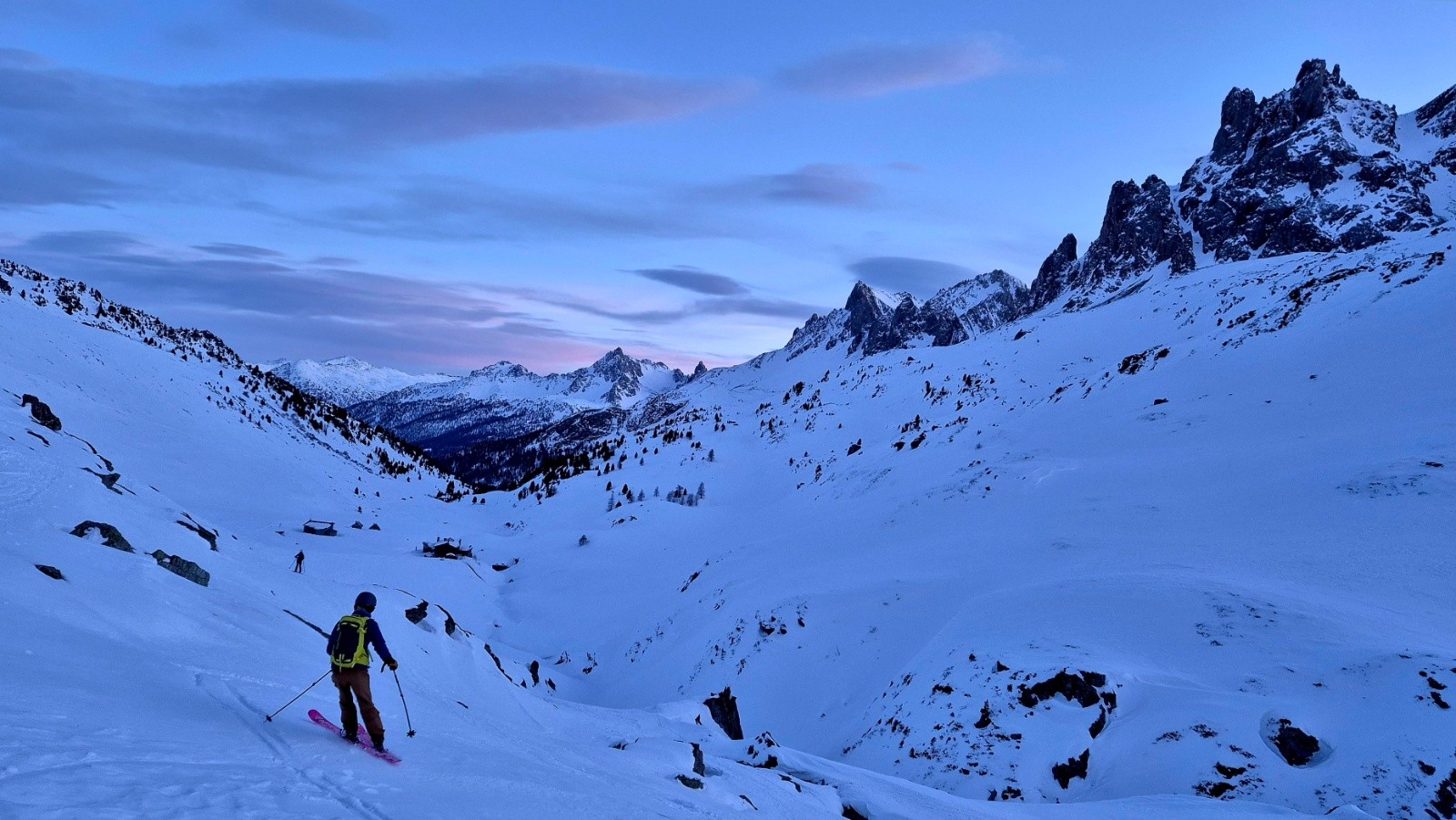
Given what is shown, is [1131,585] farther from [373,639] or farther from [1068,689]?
[373,639]

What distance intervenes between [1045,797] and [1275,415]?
2077cm

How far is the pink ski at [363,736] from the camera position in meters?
8.35

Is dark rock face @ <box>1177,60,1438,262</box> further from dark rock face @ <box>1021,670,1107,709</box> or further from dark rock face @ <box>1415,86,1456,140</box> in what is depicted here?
dark rock face @ <box>1021,670,1107,709</box>

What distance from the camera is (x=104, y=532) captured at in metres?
14.1

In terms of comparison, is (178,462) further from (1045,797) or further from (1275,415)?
(1275,415)

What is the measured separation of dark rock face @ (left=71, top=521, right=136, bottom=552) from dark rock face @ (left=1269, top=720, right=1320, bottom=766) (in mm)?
21884

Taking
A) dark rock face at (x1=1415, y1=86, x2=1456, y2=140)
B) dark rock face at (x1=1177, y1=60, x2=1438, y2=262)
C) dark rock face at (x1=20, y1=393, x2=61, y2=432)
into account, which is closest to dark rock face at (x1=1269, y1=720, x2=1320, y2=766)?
dark rock face at (x1=20, y1=393, x2=61, y2=432)

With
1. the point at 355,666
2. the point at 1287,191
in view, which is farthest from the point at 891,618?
the point at 1287,191

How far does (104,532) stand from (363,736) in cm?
983

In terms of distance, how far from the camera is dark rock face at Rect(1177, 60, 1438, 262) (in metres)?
101

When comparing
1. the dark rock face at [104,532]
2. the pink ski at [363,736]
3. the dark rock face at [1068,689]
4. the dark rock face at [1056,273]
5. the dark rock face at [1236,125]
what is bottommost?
the dark rock face at [1068,689]

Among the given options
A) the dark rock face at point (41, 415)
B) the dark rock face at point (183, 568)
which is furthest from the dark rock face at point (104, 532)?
the dark rock face at point (41, 415)

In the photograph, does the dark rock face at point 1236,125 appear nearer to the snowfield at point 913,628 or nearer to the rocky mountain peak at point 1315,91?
the rocky mountain peak at point 1315,91

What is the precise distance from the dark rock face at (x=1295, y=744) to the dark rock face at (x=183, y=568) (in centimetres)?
2046
